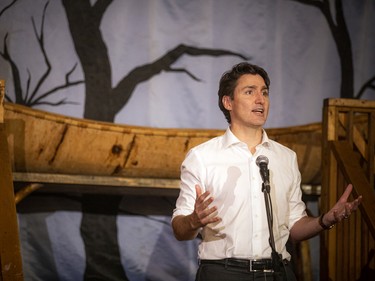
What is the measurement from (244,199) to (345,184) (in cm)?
98

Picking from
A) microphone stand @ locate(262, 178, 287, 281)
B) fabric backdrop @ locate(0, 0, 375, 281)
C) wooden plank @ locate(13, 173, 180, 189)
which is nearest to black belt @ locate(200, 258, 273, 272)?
microphone stand @ locate(262, 178, 287, 281)

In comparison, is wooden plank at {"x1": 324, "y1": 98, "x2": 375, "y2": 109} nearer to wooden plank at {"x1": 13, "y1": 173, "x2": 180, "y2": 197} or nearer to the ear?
the ear

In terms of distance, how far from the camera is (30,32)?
3.95 meters

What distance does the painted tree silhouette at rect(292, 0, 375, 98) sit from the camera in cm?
438

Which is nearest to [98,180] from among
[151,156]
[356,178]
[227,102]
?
[151,156]

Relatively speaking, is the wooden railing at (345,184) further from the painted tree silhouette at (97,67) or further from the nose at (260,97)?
the painted tree silhouette at (97,67)

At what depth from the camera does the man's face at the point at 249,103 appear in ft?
7.55

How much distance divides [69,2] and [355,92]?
7.71 feet

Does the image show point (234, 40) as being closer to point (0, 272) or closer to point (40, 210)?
point (40, 210)

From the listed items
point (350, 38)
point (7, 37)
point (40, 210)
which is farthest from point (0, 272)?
point (350, 38)

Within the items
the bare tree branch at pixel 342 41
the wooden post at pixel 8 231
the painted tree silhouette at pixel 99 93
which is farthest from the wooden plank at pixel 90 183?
the bare tree branch at pixel 342 41

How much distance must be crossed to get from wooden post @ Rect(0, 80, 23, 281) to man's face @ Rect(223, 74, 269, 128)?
109cm

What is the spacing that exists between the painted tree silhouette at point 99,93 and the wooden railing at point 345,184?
4.92 feet

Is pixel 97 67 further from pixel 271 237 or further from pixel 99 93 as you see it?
pixel 271 237
